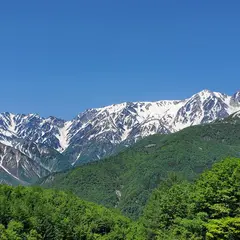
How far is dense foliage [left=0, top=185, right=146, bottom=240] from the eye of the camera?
387 feet

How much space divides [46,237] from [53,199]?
3743 centimetres

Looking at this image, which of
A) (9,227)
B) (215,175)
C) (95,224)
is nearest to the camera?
(215,175)

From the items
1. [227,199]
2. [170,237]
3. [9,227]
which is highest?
[227,199]

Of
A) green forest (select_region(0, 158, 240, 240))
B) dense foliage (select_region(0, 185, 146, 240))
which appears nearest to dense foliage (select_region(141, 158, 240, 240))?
green forest (select_region(0, 158, 240, 240))

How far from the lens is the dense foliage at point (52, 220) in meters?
118

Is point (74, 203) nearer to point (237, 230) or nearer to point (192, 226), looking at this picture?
point (192, 226)

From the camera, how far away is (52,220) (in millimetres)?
127938

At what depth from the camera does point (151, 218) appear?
111 m

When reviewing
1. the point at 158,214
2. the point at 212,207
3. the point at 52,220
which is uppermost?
the point at 158,214

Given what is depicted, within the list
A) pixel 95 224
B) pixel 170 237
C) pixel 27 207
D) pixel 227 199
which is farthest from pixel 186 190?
pixel 95 224

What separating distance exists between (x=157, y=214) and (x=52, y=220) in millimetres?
36025

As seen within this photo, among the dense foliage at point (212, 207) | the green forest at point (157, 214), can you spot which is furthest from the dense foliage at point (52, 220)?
the dense foliage at point (212, 207)

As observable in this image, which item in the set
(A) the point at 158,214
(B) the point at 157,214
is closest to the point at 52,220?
(B) the point at 157,214

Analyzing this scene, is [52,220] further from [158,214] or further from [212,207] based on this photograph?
[212,207]
